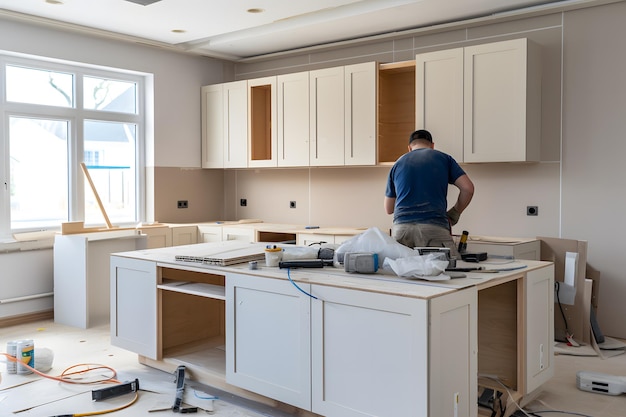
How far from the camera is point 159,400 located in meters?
3.25

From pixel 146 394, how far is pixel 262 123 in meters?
3.71

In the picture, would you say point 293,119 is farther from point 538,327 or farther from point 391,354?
point 391,354

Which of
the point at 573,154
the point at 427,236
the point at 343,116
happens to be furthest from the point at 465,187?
the point at 343,116

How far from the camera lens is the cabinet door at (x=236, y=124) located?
6273 mm

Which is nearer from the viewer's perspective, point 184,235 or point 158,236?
point 158,236

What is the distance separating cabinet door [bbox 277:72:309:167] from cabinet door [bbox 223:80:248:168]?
463 millimetres

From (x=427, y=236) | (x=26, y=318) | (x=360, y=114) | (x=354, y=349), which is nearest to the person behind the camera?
(x=354, y=349)

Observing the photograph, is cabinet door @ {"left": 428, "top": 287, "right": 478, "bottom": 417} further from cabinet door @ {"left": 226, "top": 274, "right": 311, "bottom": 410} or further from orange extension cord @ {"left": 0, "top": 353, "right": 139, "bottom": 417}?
orange extension cord @ {"left": 0, "top": 353, "right": 139, "bottom": 417}

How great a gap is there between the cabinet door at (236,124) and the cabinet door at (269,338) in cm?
335

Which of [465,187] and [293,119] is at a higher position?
[293,119]

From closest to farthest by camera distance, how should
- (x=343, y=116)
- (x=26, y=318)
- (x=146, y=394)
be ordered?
1. (x=146, y=394)
2. (x=26, y=318)
3. (x=343, y=116)

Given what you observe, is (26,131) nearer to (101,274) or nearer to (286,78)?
(101,274)

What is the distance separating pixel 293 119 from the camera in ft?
19.4

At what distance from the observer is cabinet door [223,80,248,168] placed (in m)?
6.27
